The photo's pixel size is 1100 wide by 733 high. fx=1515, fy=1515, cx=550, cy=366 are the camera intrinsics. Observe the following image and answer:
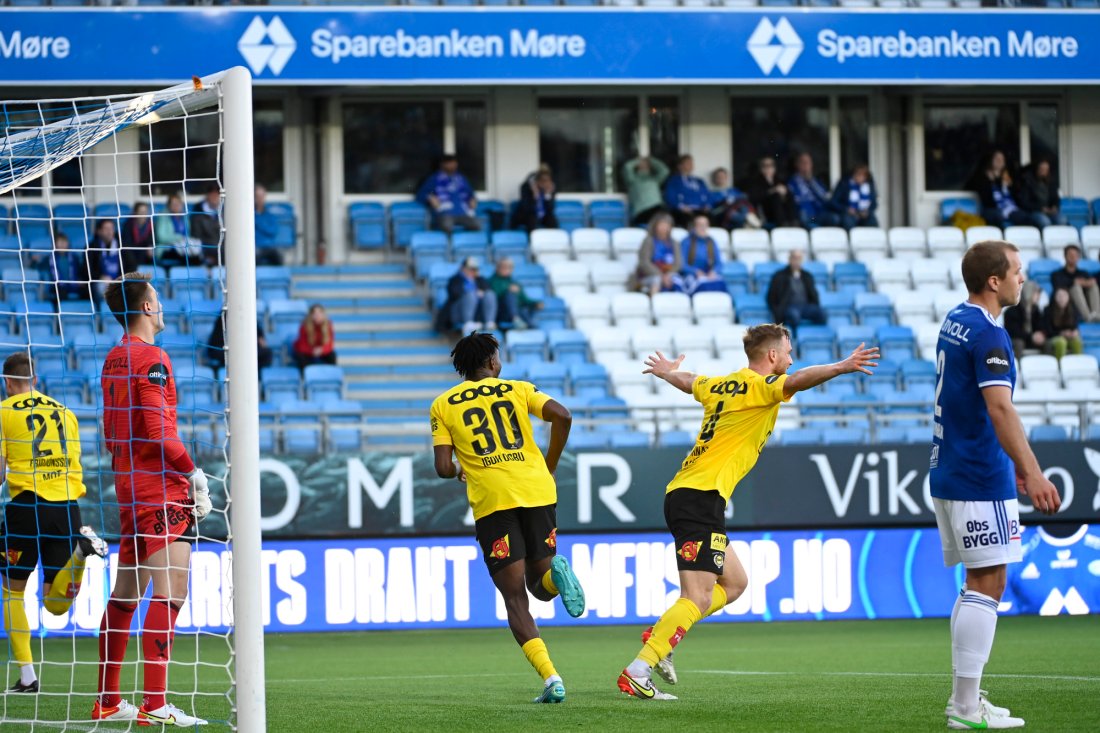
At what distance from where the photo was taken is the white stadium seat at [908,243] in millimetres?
19297

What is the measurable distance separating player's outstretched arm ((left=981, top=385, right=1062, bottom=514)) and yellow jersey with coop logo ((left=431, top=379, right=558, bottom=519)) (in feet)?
7.37

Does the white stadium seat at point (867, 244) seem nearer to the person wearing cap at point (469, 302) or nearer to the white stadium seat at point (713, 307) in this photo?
the white stadium seat at point (713, 307)

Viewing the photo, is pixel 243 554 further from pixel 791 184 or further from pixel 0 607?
pixel 791 184

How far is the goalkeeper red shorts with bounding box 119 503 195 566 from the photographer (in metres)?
6.38

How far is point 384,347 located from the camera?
1711 centimetres

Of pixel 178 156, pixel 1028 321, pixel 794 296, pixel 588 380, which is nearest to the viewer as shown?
pixel 588 380

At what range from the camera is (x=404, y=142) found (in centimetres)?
2000

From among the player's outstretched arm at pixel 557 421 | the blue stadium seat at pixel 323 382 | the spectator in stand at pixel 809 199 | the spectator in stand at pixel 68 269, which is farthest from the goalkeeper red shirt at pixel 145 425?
the spectator in stand at pixel 809 199

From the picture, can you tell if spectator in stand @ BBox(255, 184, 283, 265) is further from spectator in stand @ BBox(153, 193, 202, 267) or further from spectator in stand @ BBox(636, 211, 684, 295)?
spectator in stand @ BBox(636, 211, 684, 295)

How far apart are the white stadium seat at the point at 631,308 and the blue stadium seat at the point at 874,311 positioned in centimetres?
259

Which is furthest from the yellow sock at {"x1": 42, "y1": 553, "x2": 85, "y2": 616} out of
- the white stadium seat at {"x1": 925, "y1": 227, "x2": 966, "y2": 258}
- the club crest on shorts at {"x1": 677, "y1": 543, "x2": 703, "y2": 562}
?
the white stadium seat at {"x1": 925, "y1": 227, "x2": 966, "y2": 258}

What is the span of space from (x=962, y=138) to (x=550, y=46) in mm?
6782

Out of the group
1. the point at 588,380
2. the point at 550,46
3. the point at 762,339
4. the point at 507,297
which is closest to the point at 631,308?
the point at 507,297

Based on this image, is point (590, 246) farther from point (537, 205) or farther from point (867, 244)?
point (867, 244)
